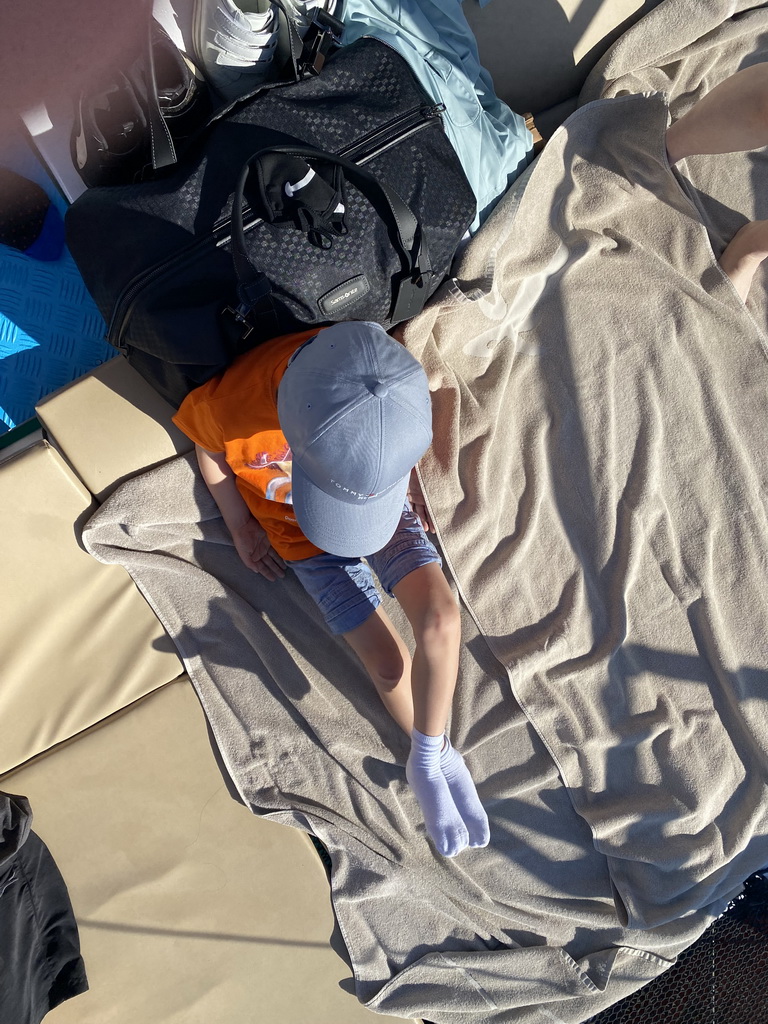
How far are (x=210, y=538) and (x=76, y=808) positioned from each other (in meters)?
0.61

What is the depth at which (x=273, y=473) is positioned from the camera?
129cm

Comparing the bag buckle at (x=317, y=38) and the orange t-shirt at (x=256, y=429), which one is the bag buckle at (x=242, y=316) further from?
the bag buckle at (x=317, y=38)

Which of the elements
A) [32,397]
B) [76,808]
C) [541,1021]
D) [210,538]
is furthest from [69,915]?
[32,397]

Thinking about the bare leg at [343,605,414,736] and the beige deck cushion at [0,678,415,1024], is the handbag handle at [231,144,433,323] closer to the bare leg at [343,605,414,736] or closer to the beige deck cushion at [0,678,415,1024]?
the bare leg at [343,605,414,736]

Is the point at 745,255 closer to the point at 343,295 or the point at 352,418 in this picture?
the point at 343,295

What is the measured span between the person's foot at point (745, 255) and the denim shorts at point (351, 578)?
929 millimetres

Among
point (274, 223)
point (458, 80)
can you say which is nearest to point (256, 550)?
point (274, 223)

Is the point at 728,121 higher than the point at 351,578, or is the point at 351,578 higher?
the point at 728,121

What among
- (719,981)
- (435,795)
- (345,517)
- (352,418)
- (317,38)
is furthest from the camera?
(719,981)

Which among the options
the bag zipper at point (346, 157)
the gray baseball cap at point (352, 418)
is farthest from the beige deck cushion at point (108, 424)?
the gray baseball cap at point (352, 418)

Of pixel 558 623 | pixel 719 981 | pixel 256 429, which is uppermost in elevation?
pixel 256 429

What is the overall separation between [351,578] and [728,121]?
4.07 ft

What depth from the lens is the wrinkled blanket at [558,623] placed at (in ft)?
4.66

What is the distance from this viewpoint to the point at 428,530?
1505 millimetres
